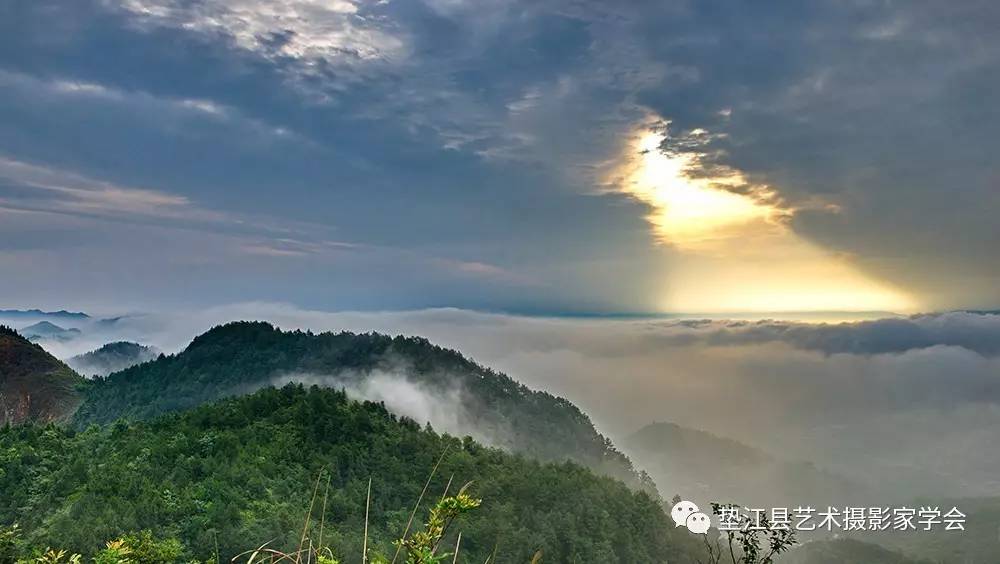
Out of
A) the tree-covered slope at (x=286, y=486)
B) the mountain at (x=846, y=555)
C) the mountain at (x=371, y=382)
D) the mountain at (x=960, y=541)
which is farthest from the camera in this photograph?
the mountain at (x=960, y=541)

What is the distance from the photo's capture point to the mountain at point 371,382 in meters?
110

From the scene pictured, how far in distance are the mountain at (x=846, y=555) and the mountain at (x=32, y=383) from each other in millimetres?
125503

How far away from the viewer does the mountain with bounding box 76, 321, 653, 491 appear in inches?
4326

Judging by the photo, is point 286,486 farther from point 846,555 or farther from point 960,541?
point 960,541

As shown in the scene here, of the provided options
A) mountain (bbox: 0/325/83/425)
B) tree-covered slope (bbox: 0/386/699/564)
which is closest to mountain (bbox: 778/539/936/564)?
tree-covered slope (bbox: 0/386/699/564)

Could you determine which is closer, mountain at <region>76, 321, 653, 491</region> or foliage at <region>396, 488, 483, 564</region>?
foliage at <region>396, 488, 483, 564</region>

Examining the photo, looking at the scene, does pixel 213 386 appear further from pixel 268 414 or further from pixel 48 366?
pixel 268 414

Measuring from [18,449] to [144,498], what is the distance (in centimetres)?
1699

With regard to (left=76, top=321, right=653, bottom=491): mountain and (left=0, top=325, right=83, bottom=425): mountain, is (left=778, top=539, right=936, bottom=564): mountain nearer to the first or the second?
(left=76, top=321, right=653, bottom=491): mountain

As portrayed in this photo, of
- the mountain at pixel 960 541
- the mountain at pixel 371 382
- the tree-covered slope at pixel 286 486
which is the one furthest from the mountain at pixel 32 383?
the mountain at pixel 960 541

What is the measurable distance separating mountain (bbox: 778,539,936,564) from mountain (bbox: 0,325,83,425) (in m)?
126

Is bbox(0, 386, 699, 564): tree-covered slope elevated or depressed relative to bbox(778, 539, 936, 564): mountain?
elevated

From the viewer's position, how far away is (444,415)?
126 meters

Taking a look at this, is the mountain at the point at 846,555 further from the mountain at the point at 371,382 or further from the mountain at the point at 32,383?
the mountain at the point at 32,383
